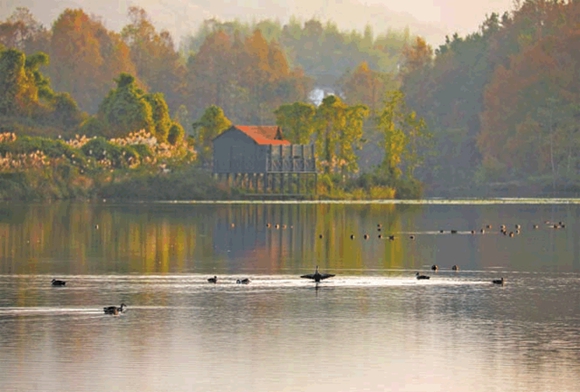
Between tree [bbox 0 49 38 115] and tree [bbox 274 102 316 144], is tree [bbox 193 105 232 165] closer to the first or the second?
tree [bbox 274 102 316 144]

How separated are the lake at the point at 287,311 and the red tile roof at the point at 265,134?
58.7 m

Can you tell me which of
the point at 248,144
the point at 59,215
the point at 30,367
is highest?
the point at 248,144

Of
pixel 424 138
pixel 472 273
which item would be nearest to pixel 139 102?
pixel 424 138

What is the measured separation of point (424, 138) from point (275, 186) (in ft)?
135

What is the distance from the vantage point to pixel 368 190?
134 meters

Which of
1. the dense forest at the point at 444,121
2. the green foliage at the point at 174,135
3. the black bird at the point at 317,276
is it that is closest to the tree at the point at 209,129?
the dense forest at the point at 444,121

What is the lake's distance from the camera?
91.3 feet

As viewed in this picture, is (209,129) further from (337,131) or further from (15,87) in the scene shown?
(15,87)

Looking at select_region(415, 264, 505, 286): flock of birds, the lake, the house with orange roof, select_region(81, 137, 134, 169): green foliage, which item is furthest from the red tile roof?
select_region(415, 264, 505, 286): flock of birds

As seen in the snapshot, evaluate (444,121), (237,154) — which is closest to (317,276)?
(237,154)

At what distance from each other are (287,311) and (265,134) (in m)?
97.5

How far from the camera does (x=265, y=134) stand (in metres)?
134

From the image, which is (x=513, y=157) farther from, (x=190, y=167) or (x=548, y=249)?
(x=548, y=249)

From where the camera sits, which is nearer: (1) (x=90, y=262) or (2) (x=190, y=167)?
(1) (x=90, y=262)
